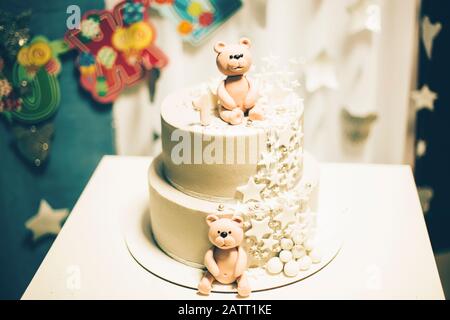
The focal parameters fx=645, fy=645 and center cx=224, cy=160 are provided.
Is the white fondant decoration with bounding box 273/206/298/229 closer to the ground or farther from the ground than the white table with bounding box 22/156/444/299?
farther from the ground

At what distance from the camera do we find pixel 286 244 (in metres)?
1.45

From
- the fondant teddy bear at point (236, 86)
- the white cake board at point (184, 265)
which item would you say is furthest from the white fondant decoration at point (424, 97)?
the fondant teddy bear at point (236, 86)

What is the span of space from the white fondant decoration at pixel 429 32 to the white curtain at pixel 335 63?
3 cm

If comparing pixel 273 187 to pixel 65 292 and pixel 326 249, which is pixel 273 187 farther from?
pixel 65 292

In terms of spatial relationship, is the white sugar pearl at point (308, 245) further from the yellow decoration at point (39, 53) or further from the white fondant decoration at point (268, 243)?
the yellow decoration at point (39, 53)

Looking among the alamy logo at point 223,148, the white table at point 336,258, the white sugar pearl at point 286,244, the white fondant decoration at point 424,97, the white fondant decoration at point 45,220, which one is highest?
the alamy logo at point 223,148

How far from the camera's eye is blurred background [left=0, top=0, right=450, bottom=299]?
1934mm

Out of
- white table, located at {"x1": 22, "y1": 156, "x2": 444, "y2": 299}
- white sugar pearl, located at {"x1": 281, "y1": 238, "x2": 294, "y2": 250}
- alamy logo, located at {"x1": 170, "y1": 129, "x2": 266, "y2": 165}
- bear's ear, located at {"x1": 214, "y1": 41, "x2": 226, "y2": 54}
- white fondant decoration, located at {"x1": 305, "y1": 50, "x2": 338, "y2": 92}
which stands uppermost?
bear's ear, located at {"x1": 214, "y1": 41, "x2": 226, "y2": 54}

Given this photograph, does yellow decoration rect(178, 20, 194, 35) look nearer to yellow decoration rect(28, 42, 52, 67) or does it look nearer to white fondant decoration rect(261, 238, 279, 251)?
yellow decoration rect(28, 42, 52, 67)

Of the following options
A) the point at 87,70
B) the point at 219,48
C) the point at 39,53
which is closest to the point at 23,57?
the point at 39,53

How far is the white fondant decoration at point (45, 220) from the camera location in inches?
85.4

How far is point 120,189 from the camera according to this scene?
184cm

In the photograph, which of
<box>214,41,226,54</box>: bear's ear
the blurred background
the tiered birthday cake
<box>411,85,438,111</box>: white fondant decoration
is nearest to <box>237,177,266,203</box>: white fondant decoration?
the tiered birthday cake

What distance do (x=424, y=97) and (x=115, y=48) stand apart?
0.98m
